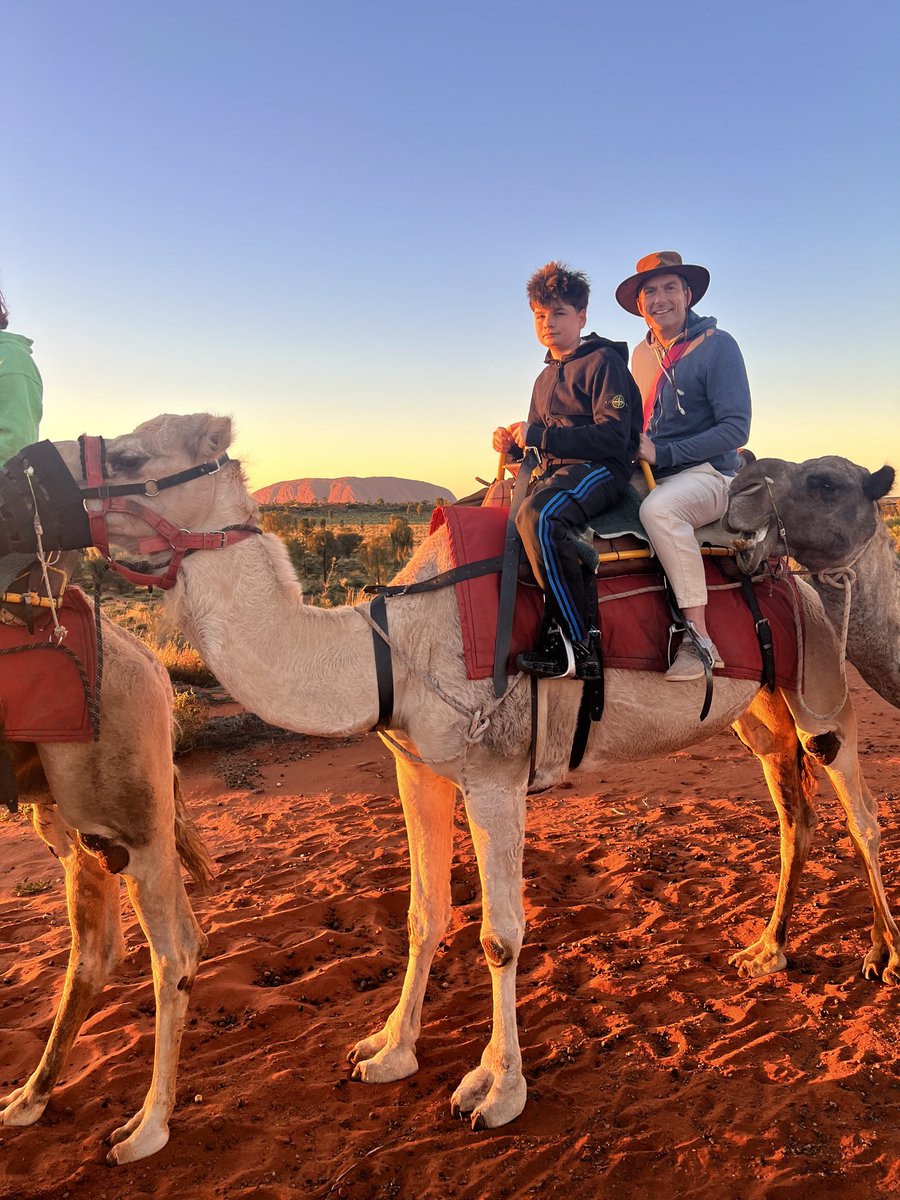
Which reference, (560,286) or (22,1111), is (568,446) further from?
(22,1111)

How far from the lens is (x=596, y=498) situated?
11.6 ft

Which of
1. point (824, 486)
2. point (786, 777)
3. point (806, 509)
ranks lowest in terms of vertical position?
point (786, 777)

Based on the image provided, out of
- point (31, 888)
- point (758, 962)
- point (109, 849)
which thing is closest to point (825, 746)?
point (758, 962)

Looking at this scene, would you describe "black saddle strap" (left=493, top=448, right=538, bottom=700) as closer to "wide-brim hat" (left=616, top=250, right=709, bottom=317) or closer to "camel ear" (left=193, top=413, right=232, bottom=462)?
"camel ear" (left=193, top=413, right=232, bottom=462)

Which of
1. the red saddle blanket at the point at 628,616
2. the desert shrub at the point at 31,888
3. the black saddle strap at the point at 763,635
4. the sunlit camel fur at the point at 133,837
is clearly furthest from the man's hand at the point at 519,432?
the desert shrub at the point at 31,888

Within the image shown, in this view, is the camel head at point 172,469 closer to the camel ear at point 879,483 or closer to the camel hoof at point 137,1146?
the camel hoof at point 137,1146

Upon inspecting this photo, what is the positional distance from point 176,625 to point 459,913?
3431mm

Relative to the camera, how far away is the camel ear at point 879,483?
362cm

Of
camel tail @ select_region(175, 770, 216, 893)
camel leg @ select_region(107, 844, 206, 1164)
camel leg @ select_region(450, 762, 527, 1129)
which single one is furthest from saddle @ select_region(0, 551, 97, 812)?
camel leg @ select_region(450, 762, 527, 1129)

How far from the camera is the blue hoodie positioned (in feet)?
12.9

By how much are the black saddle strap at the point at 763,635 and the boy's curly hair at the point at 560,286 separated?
1.66 meters

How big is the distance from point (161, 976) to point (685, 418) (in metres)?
3.73

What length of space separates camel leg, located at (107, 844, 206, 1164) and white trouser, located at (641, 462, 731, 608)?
259 centimetres

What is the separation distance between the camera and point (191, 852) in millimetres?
3803
